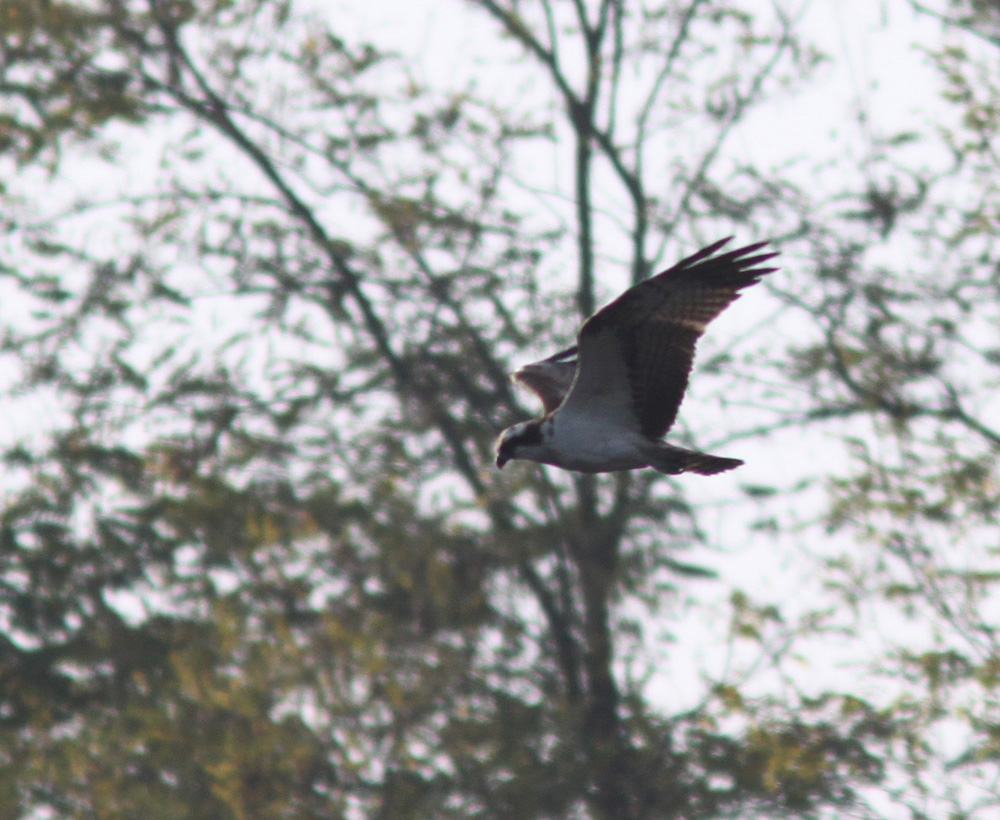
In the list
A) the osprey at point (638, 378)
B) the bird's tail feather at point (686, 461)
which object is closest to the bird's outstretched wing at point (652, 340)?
the osprey at point (638, 378)

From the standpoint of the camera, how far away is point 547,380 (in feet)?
25.3

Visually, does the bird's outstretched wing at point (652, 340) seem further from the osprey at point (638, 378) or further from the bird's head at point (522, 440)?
the bird's head at point (522, 440)

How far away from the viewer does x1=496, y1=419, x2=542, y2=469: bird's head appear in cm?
691

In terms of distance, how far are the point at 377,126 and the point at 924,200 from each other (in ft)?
16.0

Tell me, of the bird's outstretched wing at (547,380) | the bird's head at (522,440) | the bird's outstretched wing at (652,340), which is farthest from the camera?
the bird's outstretched wing at (547,380)

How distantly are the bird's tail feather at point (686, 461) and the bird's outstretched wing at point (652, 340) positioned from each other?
136mm

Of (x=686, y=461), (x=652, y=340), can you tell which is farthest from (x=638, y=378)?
(x=686, y=461)

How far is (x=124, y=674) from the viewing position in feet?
49.8

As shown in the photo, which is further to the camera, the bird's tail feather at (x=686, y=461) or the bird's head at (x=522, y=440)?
the bird's head at (x=522, y=440)

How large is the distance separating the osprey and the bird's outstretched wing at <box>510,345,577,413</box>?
0.75 meters

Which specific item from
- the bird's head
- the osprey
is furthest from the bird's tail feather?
the bird's head

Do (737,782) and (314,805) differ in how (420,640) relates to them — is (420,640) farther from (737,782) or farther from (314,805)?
(737,782)

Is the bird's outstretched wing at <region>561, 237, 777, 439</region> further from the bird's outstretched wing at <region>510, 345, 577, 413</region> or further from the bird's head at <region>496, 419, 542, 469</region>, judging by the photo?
the bird's outstretched wing at <region>510, 345, 577, 413</region>

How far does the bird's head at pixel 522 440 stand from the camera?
6.91 metres
